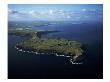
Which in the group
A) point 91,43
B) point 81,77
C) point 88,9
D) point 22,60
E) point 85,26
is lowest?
point 81,77

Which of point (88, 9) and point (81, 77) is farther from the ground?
point (88, 9)

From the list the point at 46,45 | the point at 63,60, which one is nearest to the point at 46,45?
the point at 46,45

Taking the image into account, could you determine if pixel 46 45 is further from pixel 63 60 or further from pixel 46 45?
pixel 63 60
